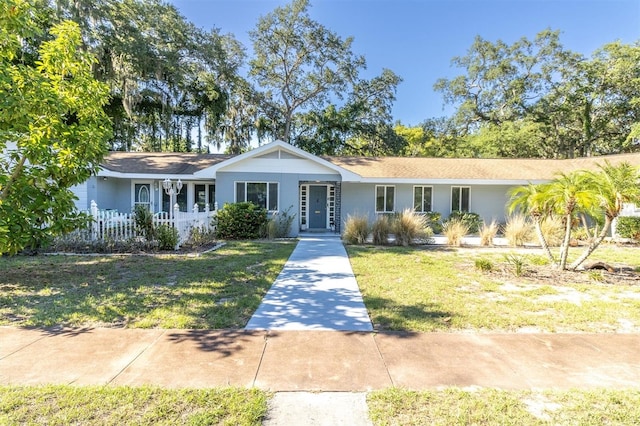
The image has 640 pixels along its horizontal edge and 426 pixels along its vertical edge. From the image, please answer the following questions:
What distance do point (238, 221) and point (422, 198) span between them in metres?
9.59

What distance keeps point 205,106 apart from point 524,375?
29.4 m

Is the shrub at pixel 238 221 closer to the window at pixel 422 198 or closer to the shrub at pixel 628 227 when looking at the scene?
the window at pixel 422 198

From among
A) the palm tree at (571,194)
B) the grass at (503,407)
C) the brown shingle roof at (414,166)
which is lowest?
the grass at (503,407)

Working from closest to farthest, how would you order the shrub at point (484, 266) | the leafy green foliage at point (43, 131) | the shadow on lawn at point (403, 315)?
the shadow on lawn at point (403, 315) → the leafy green foliage at point (43, 131) → the shrub at point (484, 266)

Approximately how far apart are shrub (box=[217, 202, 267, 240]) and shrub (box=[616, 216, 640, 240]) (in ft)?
50.6

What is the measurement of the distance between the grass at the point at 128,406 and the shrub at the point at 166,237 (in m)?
7.67

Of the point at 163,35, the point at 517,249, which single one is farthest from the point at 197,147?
the point at 517,249

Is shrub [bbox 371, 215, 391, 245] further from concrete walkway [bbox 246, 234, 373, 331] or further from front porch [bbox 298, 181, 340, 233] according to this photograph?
front porch [bbox 298, 181, 340, 233]

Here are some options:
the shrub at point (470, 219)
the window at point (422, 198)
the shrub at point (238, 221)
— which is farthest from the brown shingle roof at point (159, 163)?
the shrub at point (470, 219)

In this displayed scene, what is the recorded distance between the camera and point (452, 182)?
55.2ft

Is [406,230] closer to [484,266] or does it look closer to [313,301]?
[484,266]

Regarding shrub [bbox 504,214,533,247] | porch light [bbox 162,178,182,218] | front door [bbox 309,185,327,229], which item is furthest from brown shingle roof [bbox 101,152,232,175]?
shrub [bbox 504,214,533,247]

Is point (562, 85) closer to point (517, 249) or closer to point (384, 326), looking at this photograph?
point (517, 249)

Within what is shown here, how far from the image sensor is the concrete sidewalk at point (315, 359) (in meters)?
3.08
